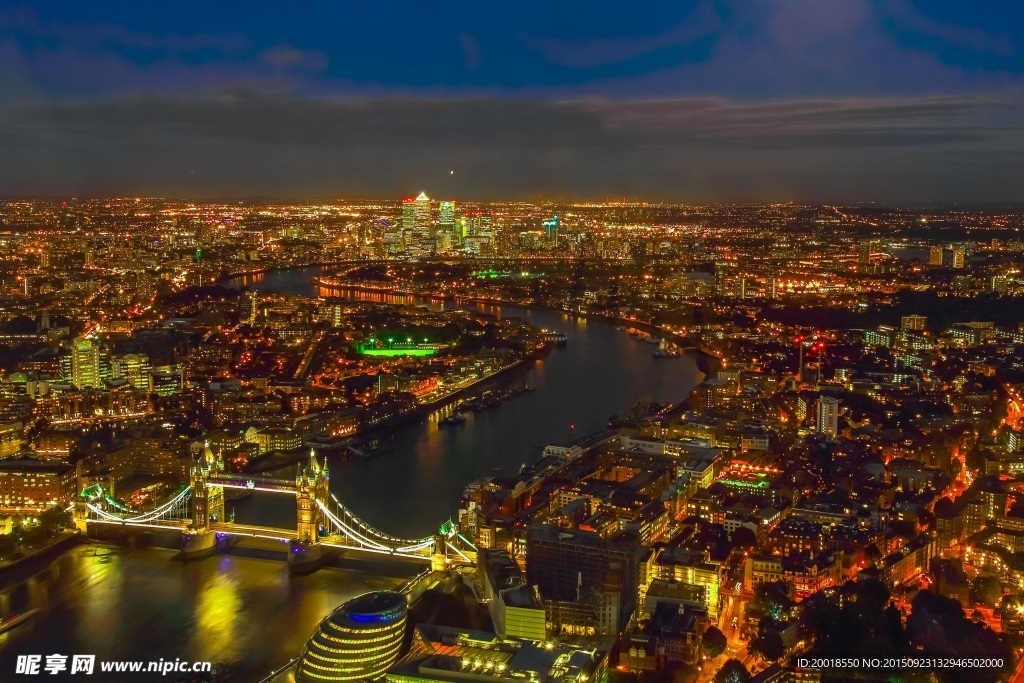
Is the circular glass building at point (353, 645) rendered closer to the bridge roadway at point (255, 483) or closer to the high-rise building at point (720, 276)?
the bridge roadway at point (255, 483)

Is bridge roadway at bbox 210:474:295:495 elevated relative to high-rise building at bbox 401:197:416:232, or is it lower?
lower

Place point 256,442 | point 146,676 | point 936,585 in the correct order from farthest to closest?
point 256,442
point 936,585
point 146,676

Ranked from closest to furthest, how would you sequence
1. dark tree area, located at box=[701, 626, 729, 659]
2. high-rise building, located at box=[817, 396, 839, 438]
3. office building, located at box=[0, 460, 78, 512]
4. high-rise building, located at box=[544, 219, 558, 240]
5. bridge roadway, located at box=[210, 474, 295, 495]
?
1. dark tree area, located at box=[701, 626, 729, 659]
2. bridge roadway, located at box=[210, 474, 295, 495]
3. office building, located at box=[0, 460, 78, 512]
4. high-rise building, located at box=[817, 396, 839, 438]
5. high-rise building, located at box=[544, 219, 558, 240]

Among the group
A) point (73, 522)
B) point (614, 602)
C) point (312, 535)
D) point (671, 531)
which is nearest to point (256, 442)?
point (73, 522)

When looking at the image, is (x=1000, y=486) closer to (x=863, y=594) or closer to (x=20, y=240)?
(x=863, y=594)

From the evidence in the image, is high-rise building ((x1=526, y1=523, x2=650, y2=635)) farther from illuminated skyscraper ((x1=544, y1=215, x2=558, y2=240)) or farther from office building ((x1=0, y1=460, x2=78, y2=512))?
illuminated skyscraper ((x1=544, y1=215, x2=558, y2=240))

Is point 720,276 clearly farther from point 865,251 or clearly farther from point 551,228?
point 551,228

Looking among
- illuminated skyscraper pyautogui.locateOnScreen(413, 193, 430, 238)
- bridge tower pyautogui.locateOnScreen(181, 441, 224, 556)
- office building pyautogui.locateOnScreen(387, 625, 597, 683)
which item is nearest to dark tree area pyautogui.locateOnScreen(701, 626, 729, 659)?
office building pyautogui.locateOnScreen(387, 625, 597, 683)
